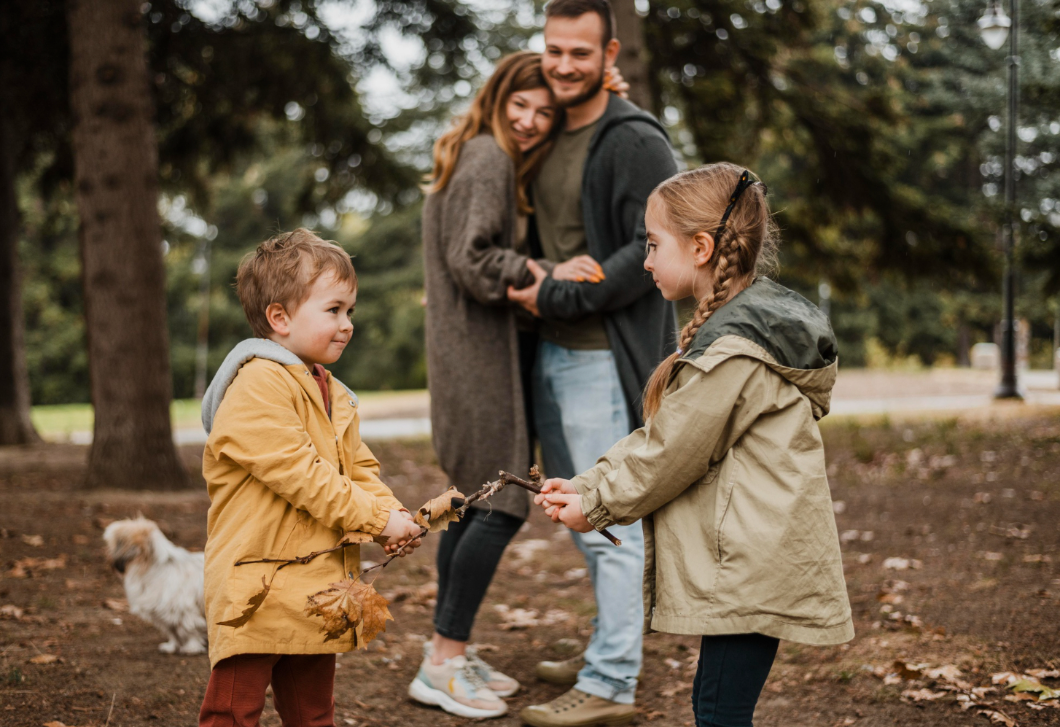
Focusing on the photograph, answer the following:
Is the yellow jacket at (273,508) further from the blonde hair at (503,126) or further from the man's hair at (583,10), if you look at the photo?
the man's hair at (583,10)

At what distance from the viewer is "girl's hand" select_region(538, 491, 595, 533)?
7.50 ft

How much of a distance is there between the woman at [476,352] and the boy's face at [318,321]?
87 centimetres

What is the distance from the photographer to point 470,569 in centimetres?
328

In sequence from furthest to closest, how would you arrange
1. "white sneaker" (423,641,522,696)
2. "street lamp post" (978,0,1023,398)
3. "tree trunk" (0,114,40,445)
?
1. "street lamp post" (978,0,1023,398)
2. "tree trunk" (0,114,40,445)
3. "white sneaker" (423,641,522,696)

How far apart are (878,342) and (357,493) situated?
36.0m

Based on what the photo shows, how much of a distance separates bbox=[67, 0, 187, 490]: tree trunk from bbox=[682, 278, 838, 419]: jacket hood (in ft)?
19.8

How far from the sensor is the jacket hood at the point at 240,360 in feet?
7.50

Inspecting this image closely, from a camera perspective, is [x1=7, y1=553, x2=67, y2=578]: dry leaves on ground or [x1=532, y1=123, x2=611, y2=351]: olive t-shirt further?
[x1=7, y1=553, x2=67, y2=578]: dry leaves on ground

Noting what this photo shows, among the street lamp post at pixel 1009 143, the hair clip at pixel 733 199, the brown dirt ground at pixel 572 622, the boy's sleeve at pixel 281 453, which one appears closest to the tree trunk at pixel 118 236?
the brown dirt ground at pixel 572 622

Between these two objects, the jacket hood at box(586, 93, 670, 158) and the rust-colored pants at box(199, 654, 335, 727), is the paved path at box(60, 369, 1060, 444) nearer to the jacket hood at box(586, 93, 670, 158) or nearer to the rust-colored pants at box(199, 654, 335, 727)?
the jacket hood at box(586, 93, 670, 158)

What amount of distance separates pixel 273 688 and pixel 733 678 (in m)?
1.15

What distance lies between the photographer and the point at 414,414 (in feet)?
59.8

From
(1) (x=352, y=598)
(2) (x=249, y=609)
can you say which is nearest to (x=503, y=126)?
(1) (x=352, y=598)

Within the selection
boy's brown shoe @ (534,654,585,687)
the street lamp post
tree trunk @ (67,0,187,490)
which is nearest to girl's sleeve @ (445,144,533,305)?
boy's brown shoe @ (534,654,585,687)
